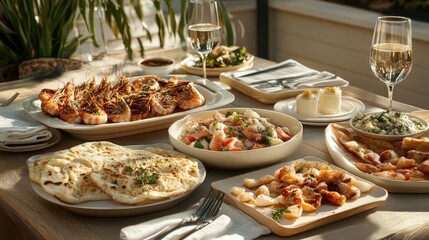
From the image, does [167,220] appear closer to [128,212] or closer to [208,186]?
[128,212]

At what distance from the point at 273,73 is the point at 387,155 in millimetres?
840

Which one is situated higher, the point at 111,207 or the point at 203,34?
the point at 203,34

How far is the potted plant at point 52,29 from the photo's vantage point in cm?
290

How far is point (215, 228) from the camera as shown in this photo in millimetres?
1450

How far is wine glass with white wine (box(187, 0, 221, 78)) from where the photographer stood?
90.1 inches

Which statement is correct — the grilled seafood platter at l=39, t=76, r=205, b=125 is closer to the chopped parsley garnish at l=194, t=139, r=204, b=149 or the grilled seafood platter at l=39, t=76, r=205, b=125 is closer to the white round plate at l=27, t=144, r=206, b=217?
the chopped parsley garnish at l=194, t=139, r=204, b=149

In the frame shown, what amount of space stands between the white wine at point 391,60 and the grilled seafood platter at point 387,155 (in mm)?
185

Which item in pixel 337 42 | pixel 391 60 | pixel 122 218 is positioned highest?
pixel 391 60

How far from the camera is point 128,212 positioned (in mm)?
1540

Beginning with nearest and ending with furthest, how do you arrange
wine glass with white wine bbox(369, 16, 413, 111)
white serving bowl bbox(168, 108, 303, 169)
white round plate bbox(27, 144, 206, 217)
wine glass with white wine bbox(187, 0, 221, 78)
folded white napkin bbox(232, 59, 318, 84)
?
white round plate bbox(27, 144, 206, 217)
white serving bowl bbox(168, 108, 303, 169)
wine glass with white wine bbox(369, 16, 413, 111)
wine glass with white wine bbox(187, 0, 221, 78)
folded white napkin bbox(232, 59, 318, 84)

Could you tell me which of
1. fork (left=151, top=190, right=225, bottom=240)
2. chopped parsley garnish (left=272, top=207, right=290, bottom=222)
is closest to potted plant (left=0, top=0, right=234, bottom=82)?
fork (left=151, top=190, right=225, bottom=240)

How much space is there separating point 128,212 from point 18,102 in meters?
1.01

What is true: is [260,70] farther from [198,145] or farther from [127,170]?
[127,170]

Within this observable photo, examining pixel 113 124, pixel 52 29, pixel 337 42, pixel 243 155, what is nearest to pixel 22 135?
pixel 113 124
